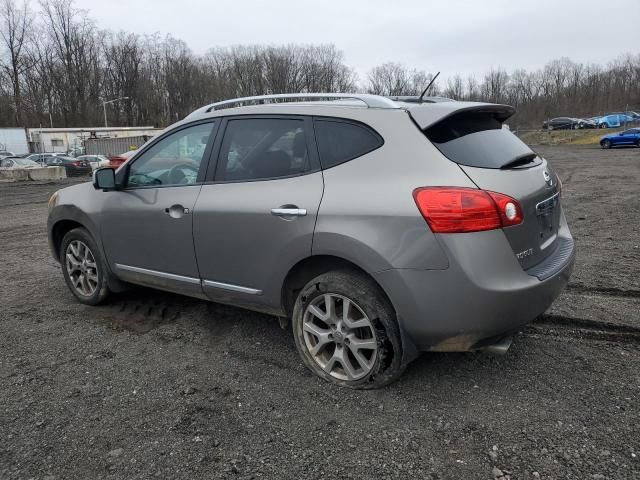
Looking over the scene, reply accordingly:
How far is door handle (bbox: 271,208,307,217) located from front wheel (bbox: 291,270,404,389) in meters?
0.40

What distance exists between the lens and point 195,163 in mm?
3875

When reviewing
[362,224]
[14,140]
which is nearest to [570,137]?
[362,224]

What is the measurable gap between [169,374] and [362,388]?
4.28 feet

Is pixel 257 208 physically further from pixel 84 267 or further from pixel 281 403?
pixel 84 267

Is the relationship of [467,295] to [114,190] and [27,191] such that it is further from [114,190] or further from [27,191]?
[27,191]

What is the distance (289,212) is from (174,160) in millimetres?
1395

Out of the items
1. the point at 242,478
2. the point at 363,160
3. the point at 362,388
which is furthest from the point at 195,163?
the point at 242,478

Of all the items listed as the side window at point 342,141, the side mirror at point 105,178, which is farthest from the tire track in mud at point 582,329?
the side mirror at point 105,178

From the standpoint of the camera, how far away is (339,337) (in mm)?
3150

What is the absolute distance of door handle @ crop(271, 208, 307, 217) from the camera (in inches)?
123

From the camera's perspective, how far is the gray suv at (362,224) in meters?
2.73

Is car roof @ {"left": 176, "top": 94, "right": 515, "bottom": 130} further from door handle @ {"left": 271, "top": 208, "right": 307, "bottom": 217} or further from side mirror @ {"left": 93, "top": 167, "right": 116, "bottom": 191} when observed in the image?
side mirror @ {"left": 93, "top": 167, "right": 116, "bottom": 191}

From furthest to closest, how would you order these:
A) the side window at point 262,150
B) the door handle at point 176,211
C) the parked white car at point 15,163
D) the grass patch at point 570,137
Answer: the grass patch at point 570,137 < the parked white car at point 15,163 < the door handle at point 176,211 < the side window at point 262,150

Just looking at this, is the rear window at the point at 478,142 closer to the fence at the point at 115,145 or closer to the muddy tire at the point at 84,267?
the muddy tire at the point at 84,267
